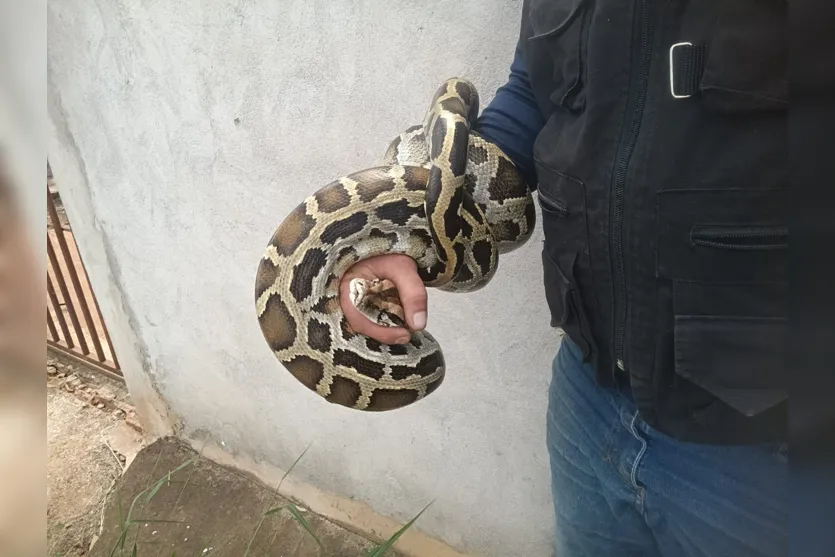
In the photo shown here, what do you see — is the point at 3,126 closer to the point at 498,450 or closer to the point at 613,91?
the point at 613,91

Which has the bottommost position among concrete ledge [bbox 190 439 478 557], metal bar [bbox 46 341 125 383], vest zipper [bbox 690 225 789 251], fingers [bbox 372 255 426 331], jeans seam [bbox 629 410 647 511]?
concrete ledge [bbox 190 439 478 557]

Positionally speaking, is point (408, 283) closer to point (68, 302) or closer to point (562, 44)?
point (562, 44)

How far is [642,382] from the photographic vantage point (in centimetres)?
102

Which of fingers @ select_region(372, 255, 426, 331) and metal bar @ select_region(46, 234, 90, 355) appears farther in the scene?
metal bar @ select_region(46, 234, 90, 355)

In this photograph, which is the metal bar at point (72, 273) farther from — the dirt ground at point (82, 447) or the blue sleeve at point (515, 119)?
the blue sleeve at point (515, 119)

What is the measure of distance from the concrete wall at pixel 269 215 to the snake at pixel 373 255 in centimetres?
43

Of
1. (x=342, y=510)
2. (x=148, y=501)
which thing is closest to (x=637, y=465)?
(x=342, y=510)

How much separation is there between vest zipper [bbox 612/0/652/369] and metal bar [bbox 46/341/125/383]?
3731mm

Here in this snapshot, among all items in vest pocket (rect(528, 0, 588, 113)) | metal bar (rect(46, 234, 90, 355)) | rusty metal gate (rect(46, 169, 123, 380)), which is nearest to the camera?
vest pocket (rect(528, 0, 588, 113))

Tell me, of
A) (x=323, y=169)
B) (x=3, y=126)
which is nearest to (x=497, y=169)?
(x=323, y=169)

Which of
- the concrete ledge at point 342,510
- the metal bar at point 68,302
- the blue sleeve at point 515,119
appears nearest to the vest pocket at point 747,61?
the blue sleeve at point 515,119

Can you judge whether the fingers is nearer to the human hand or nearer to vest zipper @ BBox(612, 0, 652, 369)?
the human hand

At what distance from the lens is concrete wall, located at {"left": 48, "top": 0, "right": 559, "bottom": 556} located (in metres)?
1.99

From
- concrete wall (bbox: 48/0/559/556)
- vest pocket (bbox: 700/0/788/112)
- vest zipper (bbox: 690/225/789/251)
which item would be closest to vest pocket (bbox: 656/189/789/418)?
vest zipper (bbox: 690/225/789/251)
